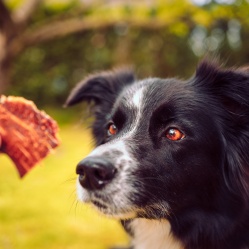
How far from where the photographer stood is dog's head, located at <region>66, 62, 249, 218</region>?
207cm

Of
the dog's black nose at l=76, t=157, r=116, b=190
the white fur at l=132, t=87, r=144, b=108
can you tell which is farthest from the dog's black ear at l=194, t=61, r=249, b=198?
the dog's black nose at l=76, t=157, r=116, b=190

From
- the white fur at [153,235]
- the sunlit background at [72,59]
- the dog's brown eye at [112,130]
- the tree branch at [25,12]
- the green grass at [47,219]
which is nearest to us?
the white fur at [153,235]

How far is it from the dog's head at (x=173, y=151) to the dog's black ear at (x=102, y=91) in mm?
484

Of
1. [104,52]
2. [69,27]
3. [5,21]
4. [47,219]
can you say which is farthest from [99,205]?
[104,52]

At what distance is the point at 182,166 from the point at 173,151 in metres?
0.10

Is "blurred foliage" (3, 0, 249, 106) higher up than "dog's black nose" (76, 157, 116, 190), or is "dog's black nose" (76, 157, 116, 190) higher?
"dog's black nose" (76, 157, 116, 190)

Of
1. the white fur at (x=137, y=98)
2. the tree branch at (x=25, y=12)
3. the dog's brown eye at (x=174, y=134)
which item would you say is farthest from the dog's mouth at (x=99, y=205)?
the tree branch at (x=25, y=12)

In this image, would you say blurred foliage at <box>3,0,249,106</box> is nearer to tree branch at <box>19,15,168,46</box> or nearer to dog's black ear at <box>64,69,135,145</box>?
tree branch at <box>19,15,168,46</box>

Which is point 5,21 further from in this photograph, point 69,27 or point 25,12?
point 69,27

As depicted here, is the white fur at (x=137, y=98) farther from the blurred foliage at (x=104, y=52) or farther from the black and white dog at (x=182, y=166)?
the blurred foliage at (x=104, y=52)

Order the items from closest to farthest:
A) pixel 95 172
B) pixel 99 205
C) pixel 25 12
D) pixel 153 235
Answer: pixel 95 172 < pixel 99 205 < pixel 153 235 < pixel 25 12

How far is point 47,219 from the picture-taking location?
13.6ft

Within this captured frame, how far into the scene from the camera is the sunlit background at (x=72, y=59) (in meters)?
3.91

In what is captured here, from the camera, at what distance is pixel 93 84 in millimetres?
3012
